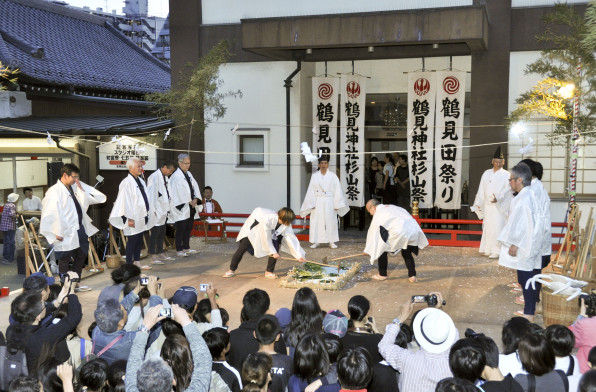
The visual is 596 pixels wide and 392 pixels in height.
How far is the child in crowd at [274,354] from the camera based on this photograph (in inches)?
156

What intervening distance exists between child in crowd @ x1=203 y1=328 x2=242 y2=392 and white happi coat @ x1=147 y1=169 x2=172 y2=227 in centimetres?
650

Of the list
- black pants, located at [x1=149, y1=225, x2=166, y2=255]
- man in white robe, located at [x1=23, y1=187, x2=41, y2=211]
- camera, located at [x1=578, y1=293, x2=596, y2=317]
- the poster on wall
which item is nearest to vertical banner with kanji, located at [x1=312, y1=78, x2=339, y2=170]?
the poster on wall

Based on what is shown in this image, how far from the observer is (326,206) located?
1197 cm

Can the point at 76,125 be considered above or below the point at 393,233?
above

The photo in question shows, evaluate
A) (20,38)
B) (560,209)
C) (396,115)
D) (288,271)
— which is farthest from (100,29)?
(560,209)

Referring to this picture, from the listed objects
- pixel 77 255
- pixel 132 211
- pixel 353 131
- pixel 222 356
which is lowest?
pixel 77 255

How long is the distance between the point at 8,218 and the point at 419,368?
10.5m

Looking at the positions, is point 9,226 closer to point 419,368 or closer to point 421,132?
point 421,132

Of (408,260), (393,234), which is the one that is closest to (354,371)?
(393,234)

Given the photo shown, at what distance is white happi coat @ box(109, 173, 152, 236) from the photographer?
991 cm

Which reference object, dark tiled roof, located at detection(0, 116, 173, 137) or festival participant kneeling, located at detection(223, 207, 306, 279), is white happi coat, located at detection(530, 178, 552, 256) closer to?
festival participant kneeling, located at detection(223, 207, 306, 279)

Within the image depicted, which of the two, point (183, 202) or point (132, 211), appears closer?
point (132, 211)

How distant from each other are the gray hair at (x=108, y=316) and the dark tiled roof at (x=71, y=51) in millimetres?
11228

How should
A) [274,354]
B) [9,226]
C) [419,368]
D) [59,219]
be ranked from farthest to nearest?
1. [9,226]
2. [59,219]
3. [274,354]
4. [419,368]
